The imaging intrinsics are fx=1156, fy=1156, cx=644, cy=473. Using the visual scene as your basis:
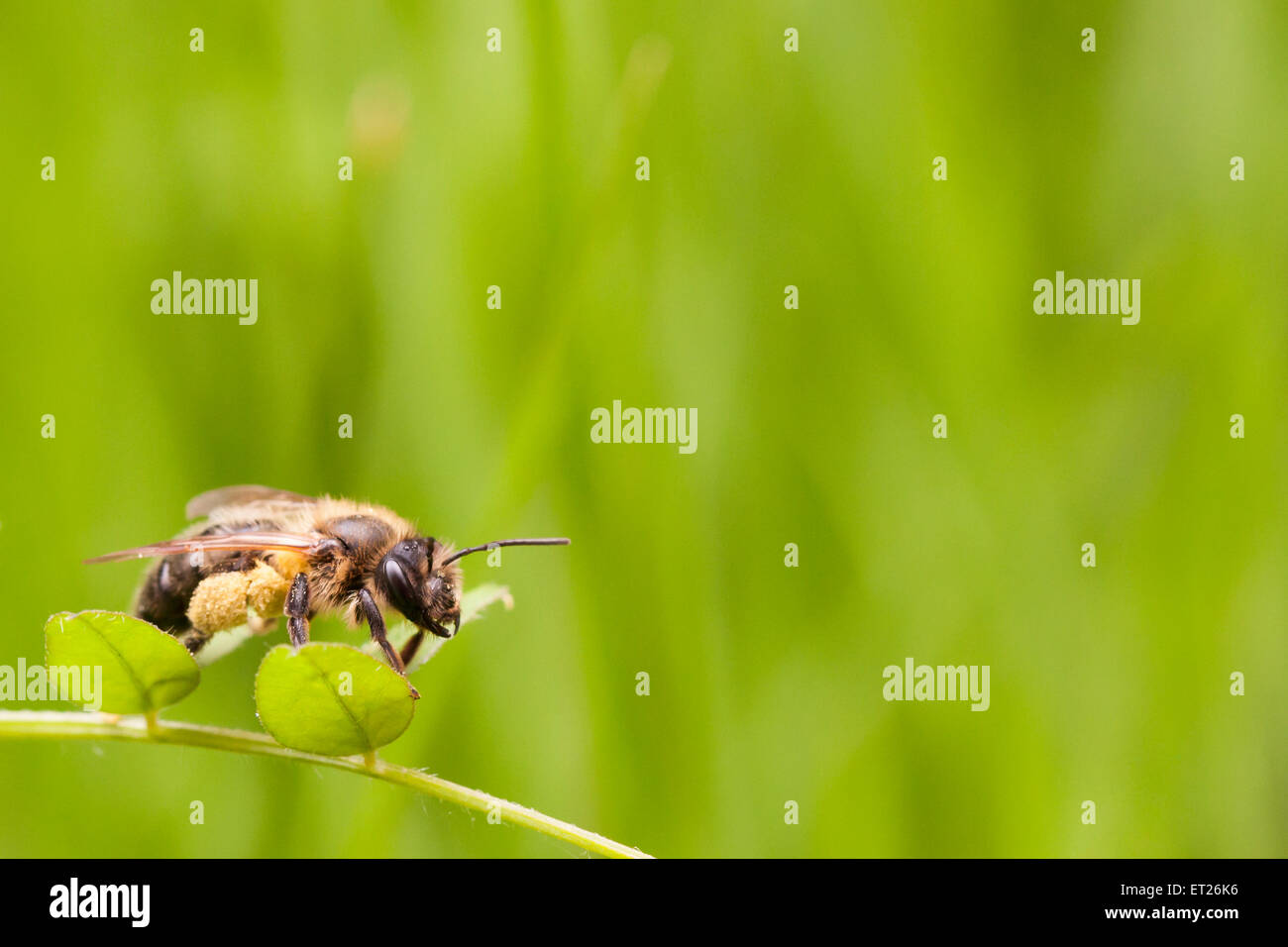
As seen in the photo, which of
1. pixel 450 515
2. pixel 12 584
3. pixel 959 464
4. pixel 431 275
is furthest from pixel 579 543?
pixel 12 584

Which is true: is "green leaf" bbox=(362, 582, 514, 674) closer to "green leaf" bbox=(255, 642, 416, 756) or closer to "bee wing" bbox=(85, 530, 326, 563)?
"bee wing" bbox=(85, 530, 326, 563)

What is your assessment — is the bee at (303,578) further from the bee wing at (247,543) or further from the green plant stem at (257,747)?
the green plant stem at (257,747)

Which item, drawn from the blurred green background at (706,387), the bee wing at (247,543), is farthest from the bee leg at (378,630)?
the blurred green background at (706,387)

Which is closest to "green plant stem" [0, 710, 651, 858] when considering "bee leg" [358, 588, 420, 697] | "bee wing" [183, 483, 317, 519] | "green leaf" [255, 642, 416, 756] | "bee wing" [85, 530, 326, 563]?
"green leaf" [255, 642, 416, 756]

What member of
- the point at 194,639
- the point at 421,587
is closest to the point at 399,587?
the point at 421,587

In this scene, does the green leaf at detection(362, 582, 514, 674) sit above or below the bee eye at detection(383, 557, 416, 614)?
below

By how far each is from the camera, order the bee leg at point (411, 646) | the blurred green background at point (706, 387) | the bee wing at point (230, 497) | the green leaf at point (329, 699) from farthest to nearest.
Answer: the blurred green background at point (706, 387)
the bee wing at point (230, 497)
the bee leg at point (411, 646)
the green leaf at point (329, 699)
